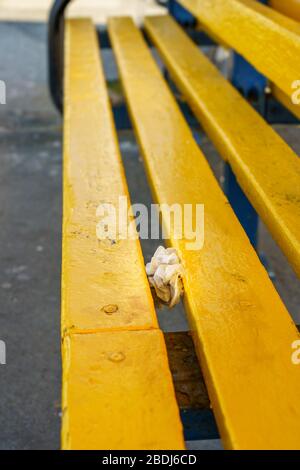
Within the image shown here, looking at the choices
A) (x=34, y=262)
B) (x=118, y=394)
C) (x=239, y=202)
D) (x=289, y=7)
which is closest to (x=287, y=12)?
(x=289, y=7)

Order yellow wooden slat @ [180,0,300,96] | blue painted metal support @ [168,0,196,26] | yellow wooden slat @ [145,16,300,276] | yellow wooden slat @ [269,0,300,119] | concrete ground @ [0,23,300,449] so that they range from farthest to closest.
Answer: blue painted metal support @ [168,0,196,26] < yellow wooden slat @ [269,0,300,119] < concrete ground @ [0,23,300,449] < yellow wooden slat @ [180,0,300,96] < yellow wooden slat @ [145,16,300,276]

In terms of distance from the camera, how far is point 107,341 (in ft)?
A: 3.37

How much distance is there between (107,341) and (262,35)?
3.34 ft

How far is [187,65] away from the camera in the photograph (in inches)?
101

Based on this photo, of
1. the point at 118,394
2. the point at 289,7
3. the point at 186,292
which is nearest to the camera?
the point at 118,394

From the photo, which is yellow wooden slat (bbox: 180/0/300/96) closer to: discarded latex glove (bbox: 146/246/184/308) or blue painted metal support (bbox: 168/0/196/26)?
discarded latex glove (bbox: 146/246/184/308)

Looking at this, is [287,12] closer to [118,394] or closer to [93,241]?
[93,241]

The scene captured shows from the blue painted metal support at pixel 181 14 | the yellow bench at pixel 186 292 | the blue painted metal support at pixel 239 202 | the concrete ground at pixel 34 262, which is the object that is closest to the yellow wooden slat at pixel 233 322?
the yellow bench at pixel 186 292

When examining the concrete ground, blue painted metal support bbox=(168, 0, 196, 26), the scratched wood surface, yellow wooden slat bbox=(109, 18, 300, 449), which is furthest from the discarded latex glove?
the scratched wood surface

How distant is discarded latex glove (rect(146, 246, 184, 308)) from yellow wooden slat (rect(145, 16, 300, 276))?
217 mm

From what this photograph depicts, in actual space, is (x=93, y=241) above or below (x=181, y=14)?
below

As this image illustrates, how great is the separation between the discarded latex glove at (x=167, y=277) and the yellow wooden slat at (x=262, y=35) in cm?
52

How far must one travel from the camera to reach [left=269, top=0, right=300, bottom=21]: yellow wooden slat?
221 centimetres
